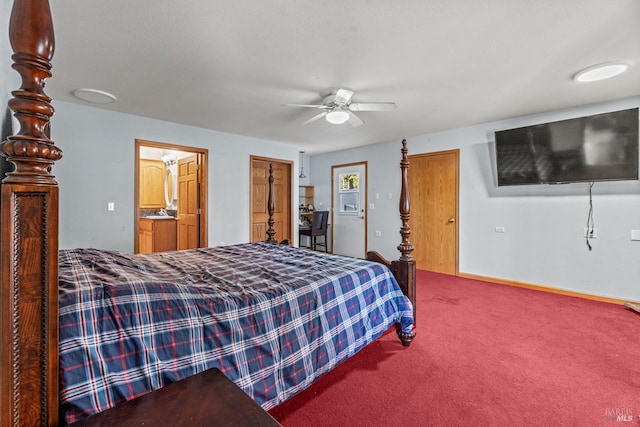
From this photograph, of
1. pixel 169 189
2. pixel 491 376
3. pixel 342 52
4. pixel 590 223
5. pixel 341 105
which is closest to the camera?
pixel 491 376

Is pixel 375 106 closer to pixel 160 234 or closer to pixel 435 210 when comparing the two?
pixel 435 210

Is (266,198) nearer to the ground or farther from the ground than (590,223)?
farther from the ground

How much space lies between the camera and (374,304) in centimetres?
212

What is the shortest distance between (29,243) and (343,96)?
8.93 feet

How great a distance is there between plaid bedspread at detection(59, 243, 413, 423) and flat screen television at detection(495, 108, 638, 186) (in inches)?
111

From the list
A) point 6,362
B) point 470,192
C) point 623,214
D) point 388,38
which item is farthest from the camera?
point 470,192

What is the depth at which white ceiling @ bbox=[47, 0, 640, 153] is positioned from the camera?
5.90ft

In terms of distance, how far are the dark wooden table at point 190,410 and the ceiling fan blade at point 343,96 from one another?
2663 mm

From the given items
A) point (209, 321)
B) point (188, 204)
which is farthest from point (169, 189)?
point (209, 321)

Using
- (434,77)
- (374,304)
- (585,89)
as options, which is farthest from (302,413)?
(585,89)

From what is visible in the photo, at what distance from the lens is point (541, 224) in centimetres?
386

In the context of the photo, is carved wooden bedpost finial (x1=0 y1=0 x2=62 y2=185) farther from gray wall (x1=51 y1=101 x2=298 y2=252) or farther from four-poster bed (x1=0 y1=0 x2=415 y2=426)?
gray wall (x1=51 y1=101 x2=298 y2=252)

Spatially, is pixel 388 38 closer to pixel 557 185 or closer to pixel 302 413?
pixel 302 413

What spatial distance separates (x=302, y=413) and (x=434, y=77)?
2.90 metres
